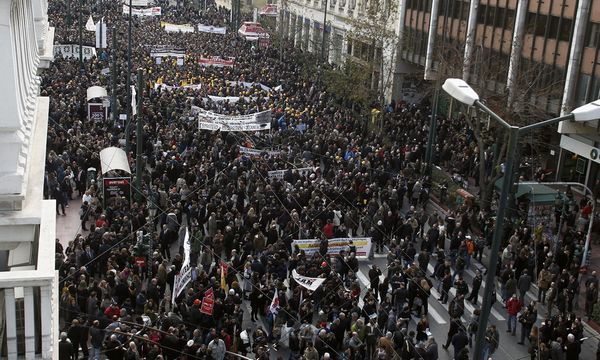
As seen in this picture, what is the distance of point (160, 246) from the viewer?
22.0 m

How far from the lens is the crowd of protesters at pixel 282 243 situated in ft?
55.4

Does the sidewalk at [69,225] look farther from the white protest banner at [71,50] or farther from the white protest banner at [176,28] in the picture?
the white protest banner at [176,28]

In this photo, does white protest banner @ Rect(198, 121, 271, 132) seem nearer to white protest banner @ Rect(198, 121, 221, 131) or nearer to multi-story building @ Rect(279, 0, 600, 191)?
white protest banner @ Rect(198, 121, 221, 131)

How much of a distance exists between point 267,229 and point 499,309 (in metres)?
7.05

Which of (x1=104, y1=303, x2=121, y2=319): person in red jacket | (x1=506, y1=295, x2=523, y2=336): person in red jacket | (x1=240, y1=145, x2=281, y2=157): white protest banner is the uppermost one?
(x1=104, y1=303, x2=121, y2=319): person in red jacket

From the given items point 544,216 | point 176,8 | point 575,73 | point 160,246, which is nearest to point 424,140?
point 575,73

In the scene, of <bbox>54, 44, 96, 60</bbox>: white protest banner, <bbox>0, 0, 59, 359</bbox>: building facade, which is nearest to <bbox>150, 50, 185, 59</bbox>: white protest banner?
<bbox>54, 44, 96, 60</bbox>: white protest banner

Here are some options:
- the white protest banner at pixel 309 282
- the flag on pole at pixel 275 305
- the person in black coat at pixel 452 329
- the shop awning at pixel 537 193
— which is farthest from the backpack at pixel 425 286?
the shop awning at pixel 537 193

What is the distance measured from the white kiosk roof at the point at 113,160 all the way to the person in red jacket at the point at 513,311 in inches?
498

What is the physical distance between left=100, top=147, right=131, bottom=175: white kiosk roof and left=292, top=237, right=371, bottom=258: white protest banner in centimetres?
709

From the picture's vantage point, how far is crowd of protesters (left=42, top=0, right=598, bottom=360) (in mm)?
16875

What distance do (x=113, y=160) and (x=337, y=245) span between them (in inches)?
331

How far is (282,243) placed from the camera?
70.7 ft

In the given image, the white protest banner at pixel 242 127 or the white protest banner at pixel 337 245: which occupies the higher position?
the white protest banner at pixel 242 127
